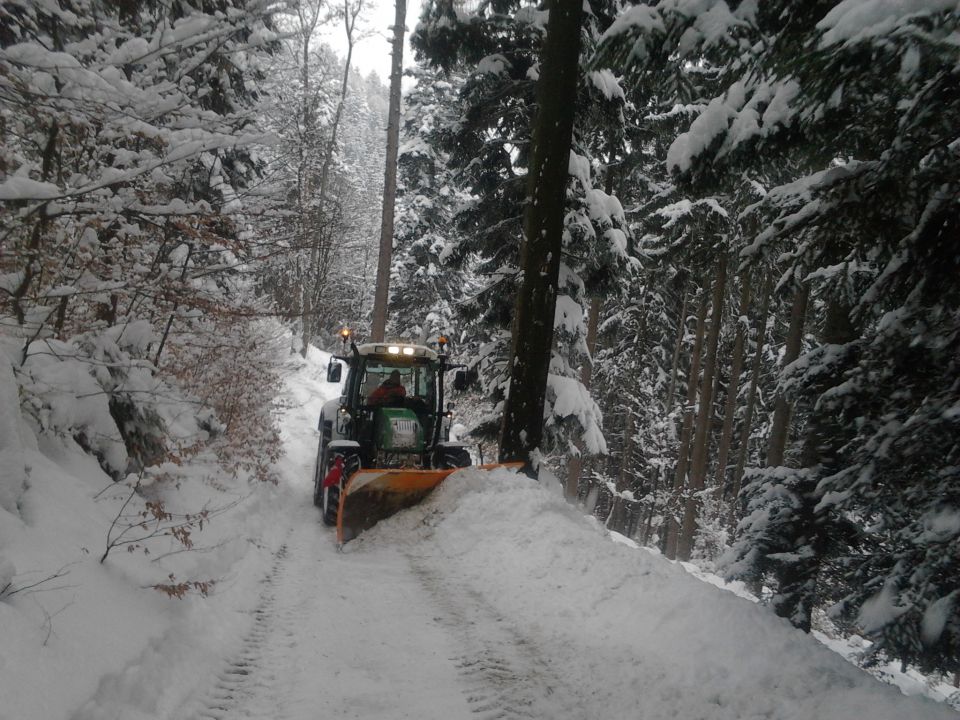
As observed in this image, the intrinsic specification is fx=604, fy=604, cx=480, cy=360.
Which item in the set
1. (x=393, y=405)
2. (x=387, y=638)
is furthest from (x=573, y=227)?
(x=387, y=638)

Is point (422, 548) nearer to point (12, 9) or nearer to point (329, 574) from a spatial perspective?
point (329, 574)

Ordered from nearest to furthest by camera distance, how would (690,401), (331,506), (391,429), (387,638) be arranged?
(387,638) < (331,506) < (391,429) < (690,401)

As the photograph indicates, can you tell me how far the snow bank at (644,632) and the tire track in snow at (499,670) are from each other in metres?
0.14

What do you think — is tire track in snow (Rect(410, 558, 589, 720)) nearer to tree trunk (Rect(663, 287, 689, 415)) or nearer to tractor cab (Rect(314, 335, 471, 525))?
tractor cab (Rect(314, 335, 471, 525))

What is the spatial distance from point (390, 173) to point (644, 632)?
14444 millimetres

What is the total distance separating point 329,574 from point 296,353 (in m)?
21.0

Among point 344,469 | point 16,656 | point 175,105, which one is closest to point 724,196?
point 344,469

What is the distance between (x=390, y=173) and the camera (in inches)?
644

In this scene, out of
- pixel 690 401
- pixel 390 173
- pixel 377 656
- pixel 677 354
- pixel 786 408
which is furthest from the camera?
pixel 677 354

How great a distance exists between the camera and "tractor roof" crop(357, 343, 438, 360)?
995cm

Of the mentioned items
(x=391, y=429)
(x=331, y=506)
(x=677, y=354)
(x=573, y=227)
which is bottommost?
(x=331, y=506)

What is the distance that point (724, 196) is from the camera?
16.0m

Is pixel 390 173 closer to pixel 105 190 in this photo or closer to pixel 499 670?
pixel 105 190

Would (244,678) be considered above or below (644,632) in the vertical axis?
below
